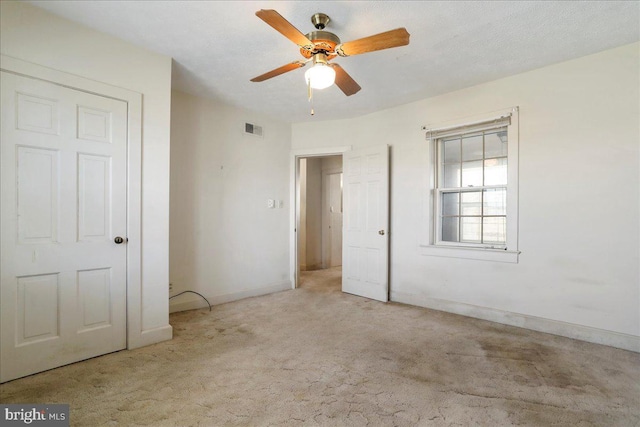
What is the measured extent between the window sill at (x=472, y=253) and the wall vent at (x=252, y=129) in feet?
9.48

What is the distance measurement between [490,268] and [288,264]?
115 inches

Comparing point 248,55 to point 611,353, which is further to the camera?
point 248,55

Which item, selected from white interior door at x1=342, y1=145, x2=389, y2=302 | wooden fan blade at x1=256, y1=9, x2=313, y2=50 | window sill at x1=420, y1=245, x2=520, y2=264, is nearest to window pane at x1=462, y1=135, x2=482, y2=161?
white interior door at x1=342, y1=145, x2=389, y2=302

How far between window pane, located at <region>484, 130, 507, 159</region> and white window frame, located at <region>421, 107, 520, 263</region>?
0.42 feet

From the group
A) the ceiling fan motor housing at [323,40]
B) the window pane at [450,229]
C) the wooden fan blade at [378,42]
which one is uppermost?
the ceiling fan motor housing at [323,40]

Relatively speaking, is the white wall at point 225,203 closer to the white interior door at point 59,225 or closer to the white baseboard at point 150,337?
the white baseboard at point 150,337

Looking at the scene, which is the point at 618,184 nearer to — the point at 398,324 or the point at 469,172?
the point at 469,172

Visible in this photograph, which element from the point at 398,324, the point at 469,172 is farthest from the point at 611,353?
the point at 469,172

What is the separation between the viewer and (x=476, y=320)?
347cm

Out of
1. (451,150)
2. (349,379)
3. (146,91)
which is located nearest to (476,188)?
(451,150)

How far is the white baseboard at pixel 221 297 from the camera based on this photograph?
3.71 meters

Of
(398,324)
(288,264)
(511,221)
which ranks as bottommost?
(398,324)

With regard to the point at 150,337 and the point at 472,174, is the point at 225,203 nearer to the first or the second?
the point at 150,337

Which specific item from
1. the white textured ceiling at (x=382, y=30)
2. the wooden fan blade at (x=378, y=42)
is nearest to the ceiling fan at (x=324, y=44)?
the wooden fan blade at (x=378, y=42)
